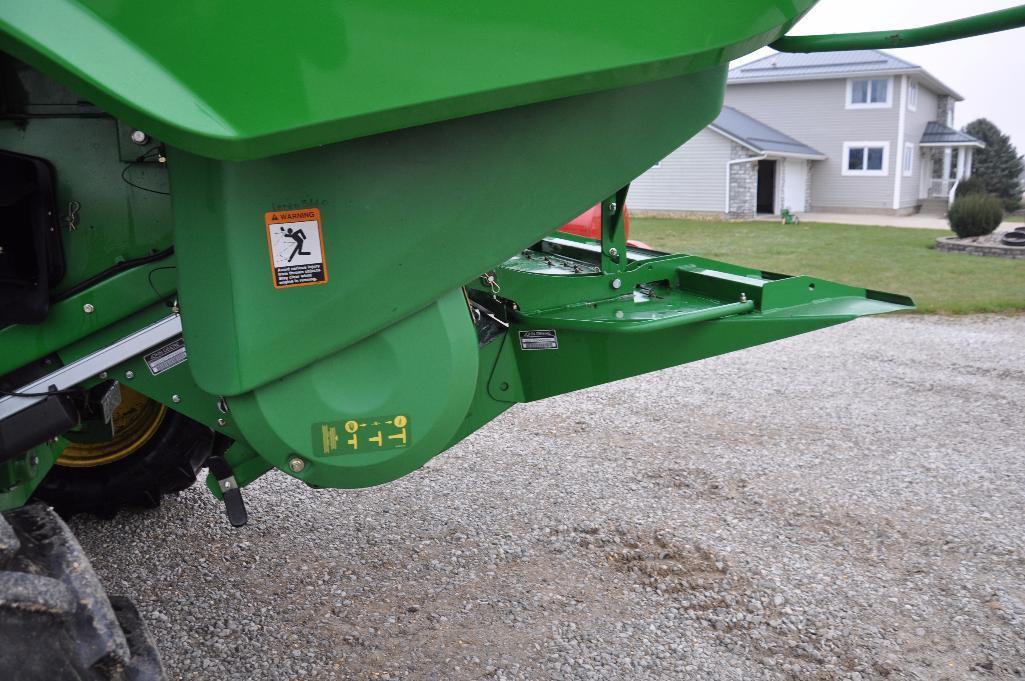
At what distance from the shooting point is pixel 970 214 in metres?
17.7

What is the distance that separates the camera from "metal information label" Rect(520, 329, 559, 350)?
110 inches

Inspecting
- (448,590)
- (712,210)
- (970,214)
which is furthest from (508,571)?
(712,210)

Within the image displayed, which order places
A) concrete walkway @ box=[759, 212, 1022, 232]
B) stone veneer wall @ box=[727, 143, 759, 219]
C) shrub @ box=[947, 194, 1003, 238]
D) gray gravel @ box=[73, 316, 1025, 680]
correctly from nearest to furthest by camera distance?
gray gravel @ box=[73, 316, 1025, 680], shrub @ box=[947, 194, 1003, 238], concrete walkway @ box=[759, 212, 1022, 232], stone veneer wall @ box=[727, 143, 759, 219]

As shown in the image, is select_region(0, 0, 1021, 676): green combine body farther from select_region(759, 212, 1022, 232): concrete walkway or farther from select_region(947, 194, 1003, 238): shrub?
select_region(759, 212, 1022, 232): concrete walkway

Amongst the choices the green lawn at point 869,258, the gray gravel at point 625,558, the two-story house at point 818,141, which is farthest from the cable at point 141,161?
the two-story house at point 818,141

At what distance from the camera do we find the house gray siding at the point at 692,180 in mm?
25844

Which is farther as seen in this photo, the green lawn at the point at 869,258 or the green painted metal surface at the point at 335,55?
the green lawn at the point at 869,258

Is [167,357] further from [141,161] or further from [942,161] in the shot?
[942,161]

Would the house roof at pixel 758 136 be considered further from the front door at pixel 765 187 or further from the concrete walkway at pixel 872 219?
the concrete walkway at pixel 872 219

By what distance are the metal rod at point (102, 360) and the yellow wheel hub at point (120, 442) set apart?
41.1 inches

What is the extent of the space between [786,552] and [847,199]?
28.9 metres

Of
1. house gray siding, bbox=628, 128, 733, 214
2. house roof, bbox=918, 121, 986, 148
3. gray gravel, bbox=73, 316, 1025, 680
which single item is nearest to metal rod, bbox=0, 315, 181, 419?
gray gravel, bbox=73, 316, 1025, 680

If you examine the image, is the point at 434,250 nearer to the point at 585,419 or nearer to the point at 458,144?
the point at 458,144

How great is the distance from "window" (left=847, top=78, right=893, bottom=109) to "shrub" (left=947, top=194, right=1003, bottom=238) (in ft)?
39.6
